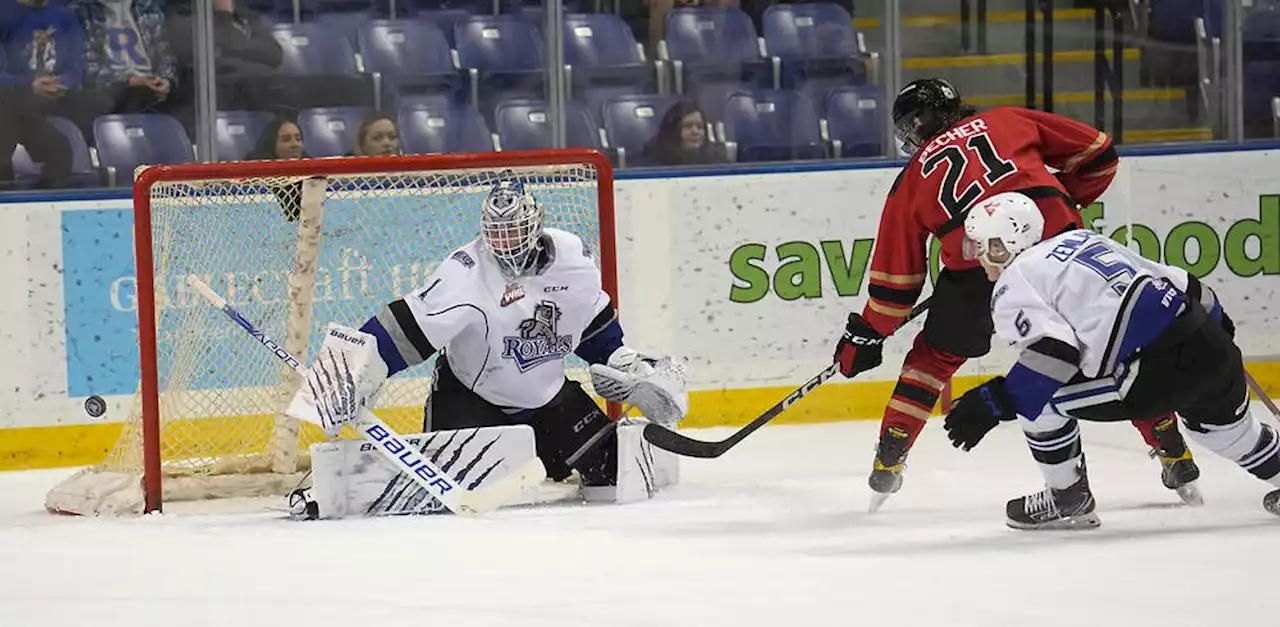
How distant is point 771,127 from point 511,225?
2.08m

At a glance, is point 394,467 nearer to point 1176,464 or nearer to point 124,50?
point 1176,464

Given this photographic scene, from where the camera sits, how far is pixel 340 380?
4434 mm

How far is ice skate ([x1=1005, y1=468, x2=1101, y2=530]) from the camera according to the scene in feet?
13.2

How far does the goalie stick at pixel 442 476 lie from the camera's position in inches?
176

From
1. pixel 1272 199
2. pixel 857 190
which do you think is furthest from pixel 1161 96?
pixel 857 190

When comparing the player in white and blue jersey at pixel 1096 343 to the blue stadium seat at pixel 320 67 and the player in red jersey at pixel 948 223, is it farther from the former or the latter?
the blue stadium seat at pixel 320 67

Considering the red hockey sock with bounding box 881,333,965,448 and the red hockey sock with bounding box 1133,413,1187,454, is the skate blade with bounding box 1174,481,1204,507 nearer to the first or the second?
the red hockey sock with bounding box 1133,413,1187,454

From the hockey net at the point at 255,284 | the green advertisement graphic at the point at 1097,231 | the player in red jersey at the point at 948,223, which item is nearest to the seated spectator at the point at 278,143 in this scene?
the hockey net at the point at 255,284

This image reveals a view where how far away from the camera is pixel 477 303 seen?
457cm

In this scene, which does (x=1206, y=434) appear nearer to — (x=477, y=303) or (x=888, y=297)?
(x=888, y=297)

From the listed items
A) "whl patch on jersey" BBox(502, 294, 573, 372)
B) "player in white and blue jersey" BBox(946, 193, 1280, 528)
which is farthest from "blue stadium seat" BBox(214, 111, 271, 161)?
"player in white and blue jersey" BBox(946, 193, 1280, 528)

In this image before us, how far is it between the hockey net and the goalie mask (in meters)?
0.39

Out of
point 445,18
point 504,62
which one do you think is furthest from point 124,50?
point 504,62

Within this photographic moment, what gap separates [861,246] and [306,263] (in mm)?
1930
